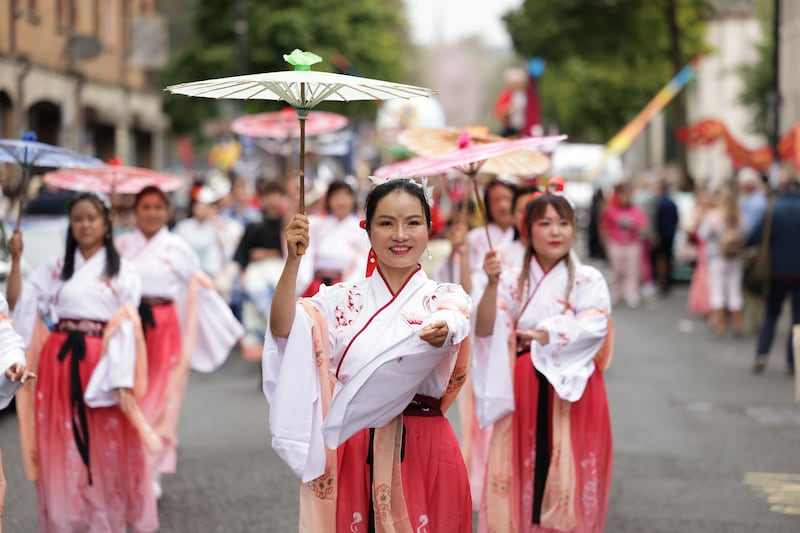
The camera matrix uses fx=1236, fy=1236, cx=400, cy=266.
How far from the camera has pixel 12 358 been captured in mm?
4707

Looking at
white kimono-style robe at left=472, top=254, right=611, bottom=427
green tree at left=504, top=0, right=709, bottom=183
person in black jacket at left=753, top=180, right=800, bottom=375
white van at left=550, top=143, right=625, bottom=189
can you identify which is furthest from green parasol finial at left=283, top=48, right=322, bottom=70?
white van at left=550, top=143, right=625, bottom=189

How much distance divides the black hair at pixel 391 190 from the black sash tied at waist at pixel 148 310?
371cm

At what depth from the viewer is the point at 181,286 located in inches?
312

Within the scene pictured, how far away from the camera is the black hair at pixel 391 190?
13.8 feet

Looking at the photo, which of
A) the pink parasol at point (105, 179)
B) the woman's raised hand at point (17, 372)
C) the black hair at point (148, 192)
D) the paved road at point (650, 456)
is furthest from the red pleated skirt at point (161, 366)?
the woman's raised hand at point (17, 372)

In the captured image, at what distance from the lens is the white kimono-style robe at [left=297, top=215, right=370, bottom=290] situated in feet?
34.1

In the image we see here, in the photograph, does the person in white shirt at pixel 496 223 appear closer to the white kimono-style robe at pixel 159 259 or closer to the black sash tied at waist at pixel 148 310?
the white kimono-style robe at pixel 159 259

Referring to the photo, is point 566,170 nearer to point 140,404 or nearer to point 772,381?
point 772,381

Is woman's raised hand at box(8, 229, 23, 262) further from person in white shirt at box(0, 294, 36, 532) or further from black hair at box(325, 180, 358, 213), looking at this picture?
black hair at box(325, 180, 358, 213)

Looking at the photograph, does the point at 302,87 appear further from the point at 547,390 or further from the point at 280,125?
the point at 280,125

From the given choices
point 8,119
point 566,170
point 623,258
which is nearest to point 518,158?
point 623,258

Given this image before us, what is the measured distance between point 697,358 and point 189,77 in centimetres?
2706

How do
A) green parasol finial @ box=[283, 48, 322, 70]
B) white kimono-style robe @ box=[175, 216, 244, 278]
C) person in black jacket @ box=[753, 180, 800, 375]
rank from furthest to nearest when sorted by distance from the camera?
1. white kimono-style robe @ box=[175, 216, 244, 278]
2. person in black jacket @ box=[753, 180, 800, 375]
3. green parasol finial @ box=[283, 48, 322, 70]

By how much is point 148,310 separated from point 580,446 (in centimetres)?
321
